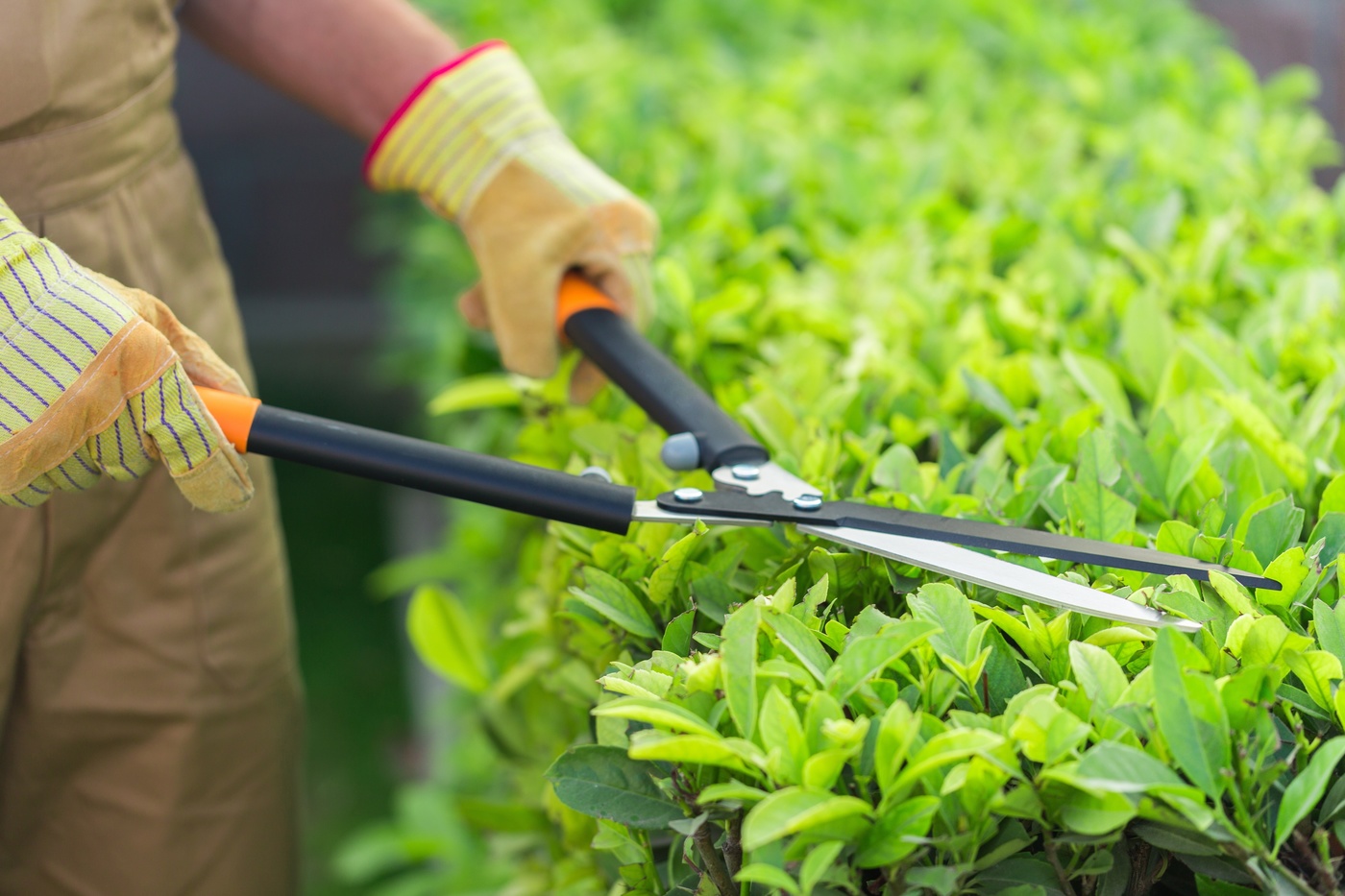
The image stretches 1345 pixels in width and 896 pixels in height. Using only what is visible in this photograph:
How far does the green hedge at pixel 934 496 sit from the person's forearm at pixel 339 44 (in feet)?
1.63

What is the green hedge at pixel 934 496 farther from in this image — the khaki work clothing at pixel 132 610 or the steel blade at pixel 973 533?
the khaki work clothing at pixel 132 610

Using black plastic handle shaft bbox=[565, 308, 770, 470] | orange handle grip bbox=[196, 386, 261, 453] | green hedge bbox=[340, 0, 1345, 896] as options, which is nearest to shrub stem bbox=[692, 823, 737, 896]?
green hedge bbox=[340, 0, 1345, 896]

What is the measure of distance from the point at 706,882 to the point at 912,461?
1.93 ft

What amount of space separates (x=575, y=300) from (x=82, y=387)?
0.73 metres

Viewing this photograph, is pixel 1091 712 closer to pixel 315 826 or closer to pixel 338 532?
pixel 315 826

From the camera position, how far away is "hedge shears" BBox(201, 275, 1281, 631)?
120 cm

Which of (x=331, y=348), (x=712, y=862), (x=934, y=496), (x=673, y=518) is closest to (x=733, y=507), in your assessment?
(x=673, y=518)

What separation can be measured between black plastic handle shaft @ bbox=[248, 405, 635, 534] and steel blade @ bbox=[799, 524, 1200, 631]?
224mm

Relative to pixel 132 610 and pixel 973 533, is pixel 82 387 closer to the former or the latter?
pixel 132 610

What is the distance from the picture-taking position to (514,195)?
1.81 meters

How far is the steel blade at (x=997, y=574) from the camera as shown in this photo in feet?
3.71

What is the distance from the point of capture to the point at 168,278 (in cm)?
171

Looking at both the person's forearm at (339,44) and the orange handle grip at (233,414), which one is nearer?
the orange handle grip at (233,414)

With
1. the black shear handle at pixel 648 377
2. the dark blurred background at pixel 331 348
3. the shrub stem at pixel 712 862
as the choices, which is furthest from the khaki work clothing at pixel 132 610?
the dark blurred background at pixel 331 348
